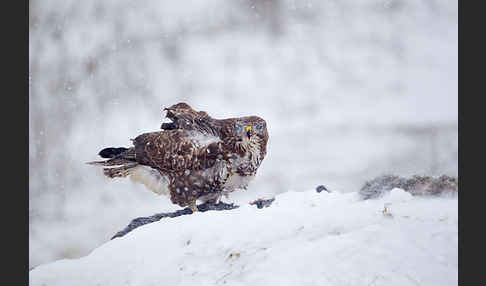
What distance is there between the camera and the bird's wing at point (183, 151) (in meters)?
2.26

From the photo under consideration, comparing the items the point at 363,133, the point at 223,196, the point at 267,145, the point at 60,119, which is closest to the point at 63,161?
the point at 60,119

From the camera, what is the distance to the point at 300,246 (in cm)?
189

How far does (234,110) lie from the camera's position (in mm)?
2279

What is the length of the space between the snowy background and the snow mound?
16 cm

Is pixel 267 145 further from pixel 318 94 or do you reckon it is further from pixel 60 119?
pixel 60 119

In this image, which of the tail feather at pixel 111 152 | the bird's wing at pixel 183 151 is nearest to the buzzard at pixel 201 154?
the bird's wing at pixel 183 151

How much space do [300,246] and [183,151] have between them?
73 centimetres

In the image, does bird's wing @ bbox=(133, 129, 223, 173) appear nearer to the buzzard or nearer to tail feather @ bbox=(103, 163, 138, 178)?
the buzzard

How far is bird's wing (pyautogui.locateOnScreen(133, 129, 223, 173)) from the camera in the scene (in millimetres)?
2258

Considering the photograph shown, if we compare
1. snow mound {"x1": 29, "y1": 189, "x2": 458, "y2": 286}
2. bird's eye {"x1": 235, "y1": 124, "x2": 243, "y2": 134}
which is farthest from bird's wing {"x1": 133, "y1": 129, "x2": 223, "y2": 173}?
snow mound {"x1": 29, "y1": 189, "x2": 458, "y2": 286}

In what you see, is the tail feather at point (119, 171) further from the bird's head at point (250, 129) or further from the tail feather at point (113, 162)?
the bird's head at point (250, 129)

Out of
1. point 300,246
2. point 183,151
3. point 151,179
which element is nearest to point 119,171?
point 151,179

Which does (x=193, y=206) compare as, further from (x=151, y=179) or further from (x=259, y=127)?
(x=259, y=127)

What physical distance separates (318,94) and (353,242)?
70 centimetres
